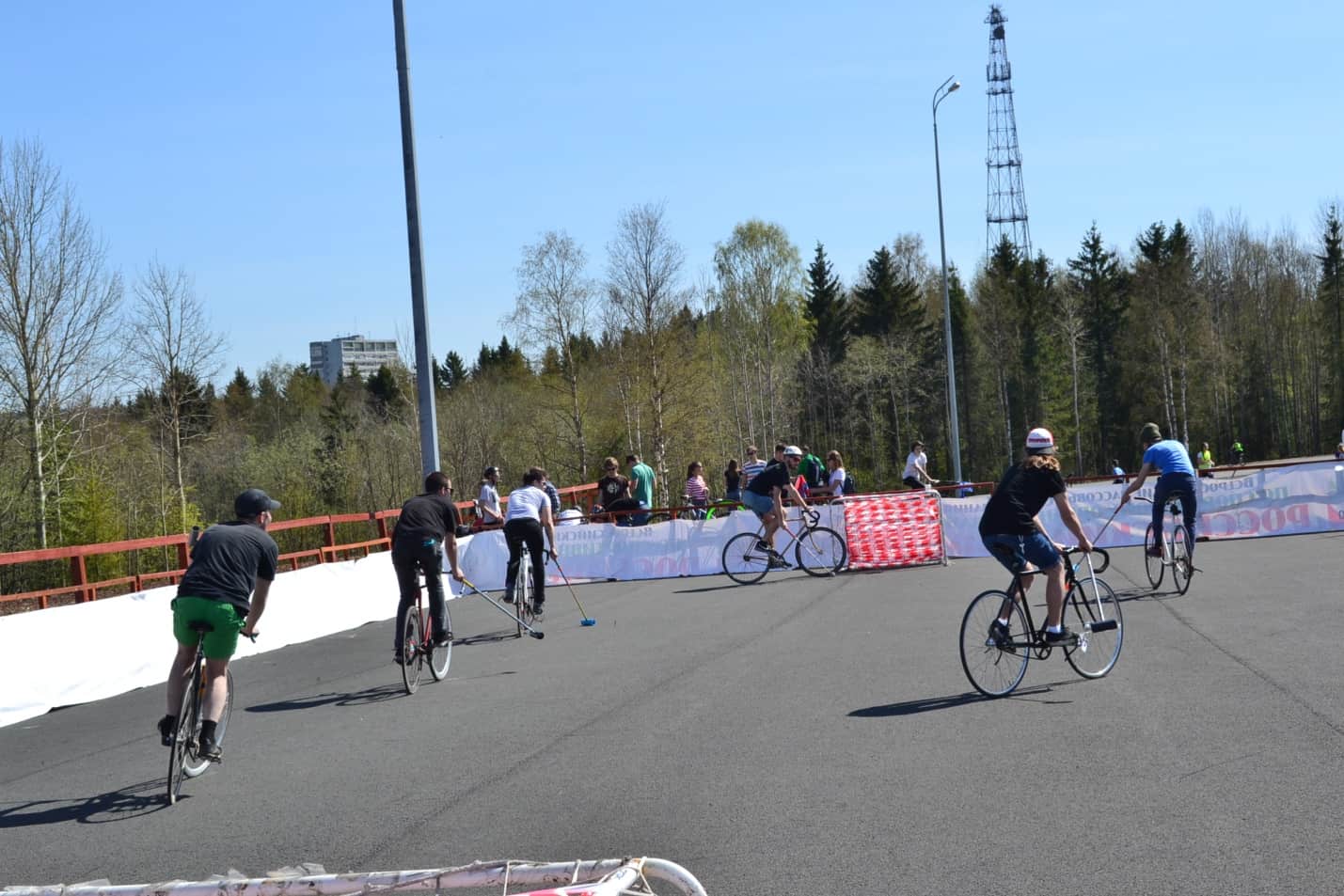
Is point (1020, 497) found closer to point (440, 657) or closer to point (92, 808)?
point (440, 657)

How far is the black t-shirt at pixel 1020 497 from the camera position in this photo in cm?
944

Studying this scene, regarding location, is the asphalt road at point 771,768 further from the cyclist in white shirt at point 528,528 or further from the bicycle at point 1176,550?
the cyclist in white shirt at point 528,528

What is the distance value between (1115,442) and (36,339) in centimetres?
6415

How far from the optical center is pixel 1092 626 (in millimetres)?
9695

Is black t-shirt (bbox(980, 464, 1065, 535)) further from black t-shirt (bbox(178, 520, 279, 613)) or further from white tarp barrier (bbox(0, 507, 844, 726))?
white tarp barrier (bbox(0, 507, 844, 726))

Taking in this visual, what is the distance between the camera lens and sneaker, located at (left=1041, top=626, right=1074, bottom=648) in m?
9.47

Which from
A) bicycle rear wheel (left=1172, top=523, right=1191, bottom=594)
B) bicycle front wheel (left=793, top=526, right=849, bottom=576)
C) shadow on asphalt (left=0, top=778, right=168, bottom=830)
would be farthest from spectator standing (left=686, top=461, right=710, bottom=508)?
shadow on asphalt (left=0, top=778, right=168, bottom=830)

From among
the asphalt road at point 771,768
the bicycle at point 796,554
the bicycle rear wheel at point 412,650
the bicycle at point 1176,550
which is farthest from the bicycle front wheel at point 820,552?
the bicycle rear wheel at point 412,650

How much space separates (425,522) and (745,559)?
8472 mm

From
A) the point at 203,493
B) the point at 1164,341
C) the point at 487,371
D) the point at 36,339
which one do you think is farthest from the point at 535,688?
the point at 487,371

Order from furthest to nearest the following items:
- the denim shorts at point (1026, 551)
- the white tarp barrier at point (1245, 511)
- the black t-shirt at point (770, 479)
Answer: the white tarp barrier at point (1245, 511) < the black t-shirt at point (770, 479) < the denim shorts at point (1026, 551)

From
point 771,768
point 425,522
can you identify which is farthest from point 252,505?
→ point 771,768

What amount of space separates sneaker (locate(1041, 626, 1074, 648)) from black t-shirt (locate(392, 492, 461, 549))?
5.19 metres

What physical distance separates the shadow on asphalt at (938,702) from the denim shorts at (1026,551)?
875 millimetres
